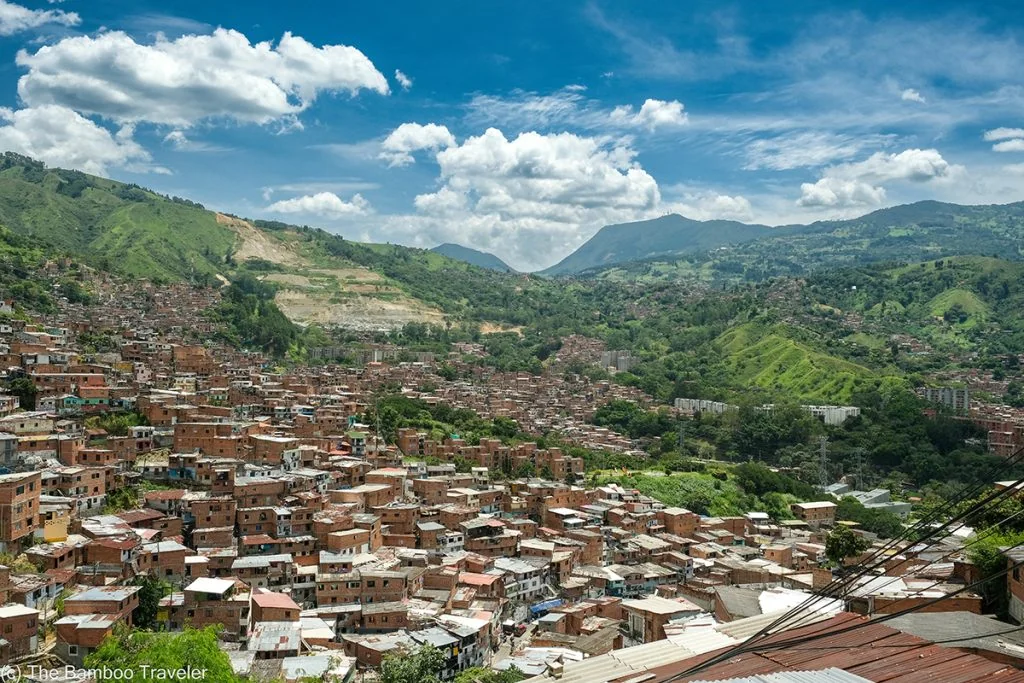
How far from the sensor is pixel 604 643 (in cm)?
1591

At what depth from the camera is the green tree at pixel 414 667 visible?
533 inches

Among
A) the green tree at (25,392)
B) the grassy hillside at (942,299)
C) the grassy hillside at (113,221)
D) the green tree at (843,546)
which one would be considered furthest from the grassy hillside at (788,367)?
the grassy hillside at (113,221)

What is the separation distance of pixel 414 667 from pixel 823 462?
109ft

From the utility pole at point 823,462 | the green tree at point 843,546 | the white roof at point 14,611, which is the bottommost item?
the utility pole at point 823,462

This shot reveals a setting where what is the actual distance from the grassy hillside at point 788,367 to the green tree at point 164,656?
4850cm

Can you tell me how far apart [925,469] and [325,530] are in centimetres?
3280

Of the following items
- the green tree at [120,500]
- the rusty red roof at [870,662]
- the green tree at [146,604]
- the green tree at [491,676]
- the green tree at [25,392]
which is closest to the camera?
the rusty red roof at [870,662]

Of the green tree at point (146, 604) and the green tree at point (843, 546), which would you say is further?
the green tree at point (843, 546)

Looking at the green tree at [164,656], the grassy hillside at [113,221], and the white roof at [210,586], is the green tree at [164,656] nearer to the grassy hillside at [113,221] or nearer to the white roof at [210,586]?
the white roof at [210,586]

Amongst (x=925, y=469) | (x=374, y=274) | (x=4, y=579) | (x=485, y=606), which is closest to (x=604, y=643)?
(x=485, y=606)

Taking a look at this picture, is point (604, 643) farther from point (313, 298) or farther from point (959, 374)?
point (313, 298)

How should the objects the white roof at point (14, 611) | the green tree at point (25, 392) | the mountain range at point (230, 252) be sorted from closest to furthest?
the white roof at point (14, 611), the green tree at point (25, 392), the mountain range at point (230, 252)

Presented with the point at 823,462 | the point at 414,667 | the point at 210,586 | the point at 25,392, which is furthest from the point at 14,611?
the point at 823,462

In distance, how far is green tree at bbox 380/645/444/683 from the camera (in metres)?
13.5
